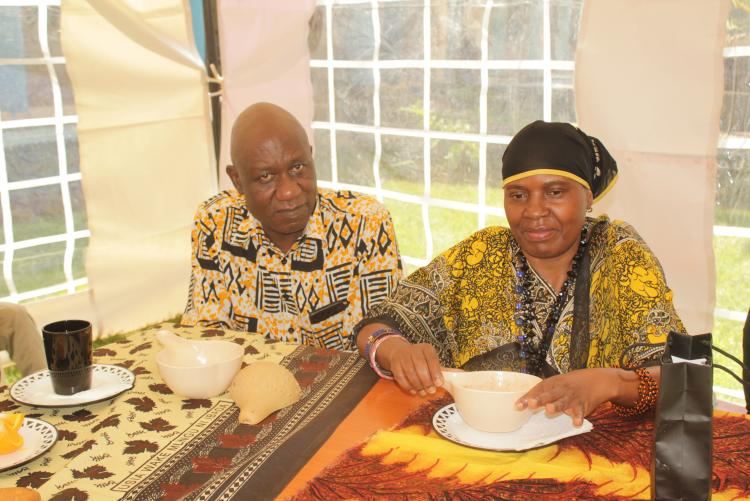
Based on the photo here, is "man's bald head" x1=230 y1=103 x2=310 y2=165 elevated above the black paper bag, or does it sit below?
above

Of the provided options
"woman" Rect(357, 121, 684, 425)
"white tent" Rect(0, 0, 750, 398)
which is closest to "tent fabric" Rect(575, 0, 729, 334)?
"white tent" Rect(0, 0, 750, 398)

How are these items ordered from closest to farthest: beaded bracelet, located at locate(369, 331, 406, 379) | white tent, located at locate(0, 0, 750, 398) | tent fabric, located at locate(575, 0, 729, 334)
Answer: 1. beaded bracelet, located at locate(369, 331, 406, 379)
2. tent fabric, located at locate(575, 0, 729, 334)
3. white tent, located at locate(0, 0, 750, 398)

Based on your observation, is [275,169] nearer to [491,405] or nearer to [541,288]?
[541,288]

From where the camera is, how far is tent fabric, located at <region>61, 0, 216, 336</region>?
186 inches

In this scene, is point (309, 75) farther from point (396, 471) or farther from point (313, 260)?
point (396, 471)

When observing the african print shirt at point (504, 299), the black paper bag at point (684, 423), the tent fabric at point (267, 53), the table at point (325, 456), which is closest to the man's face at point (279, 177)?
the african print shirt at point (504, 299)

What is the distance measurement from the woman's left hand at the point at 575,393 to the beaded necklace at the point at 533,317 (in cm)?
55

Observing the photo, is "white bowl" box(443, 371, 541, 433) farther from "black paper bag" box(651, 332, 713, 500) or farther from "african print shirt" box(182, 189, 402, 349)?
"african print shirt" box(182, 189, 402, 349)

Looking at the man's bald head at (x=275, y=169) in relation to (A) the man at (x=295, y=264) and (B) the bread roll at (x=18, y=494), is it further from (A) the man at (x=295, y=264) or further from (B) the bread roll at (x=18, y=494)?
(B) the bread roll at (x=18, y=494)

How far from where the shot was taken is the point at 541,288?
2.30 meters

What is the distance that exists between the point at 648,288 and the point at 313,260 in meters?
1.26

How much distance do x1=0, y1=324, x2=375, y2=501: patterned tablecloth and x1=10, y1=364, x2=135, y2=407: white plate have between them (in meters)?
0.02

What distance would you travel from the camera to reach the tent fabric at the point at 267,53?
4766mm

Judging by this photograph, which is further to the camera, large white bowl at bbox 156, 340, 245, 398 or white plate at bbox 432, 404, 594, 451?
large white bowl at bbox 156, 340, 245, 398
